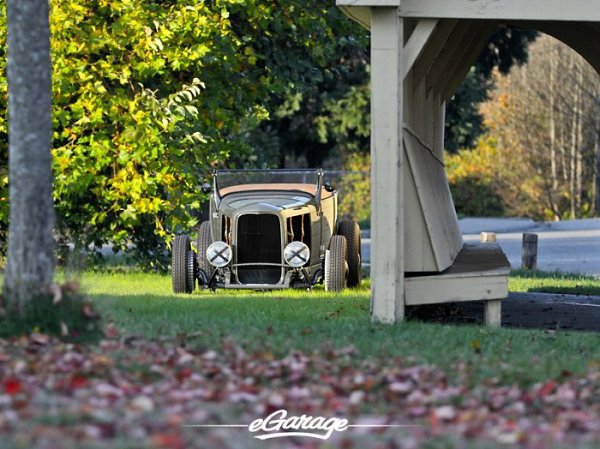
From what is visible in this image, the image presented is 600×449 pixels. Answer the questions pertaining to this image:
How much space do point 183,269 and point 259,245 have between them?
2.92 feet

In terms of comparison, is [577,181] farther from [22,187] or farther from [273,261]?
[22,187]

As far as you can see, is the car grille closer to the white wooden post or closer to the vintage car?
the vintage car

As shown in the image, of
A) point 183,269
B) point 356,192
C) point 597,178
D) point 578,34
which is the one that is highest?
point 578,34

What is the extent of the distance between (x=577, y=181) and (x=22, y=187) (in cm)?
3120

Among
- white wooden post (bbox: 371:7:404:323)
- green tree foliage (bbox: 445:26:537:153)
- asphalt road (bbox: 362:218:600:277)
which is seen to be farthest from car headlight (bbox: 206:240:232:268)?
green tree foliage (bbox: 445:26:537:153)

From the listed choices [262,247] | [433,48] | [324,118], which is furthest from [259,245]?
[324,118]

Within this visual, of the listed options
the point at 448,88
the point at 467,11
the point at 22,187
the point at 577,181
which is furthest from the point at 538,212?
the point at 22,187

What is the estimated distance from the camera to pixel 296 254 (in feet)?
47.1

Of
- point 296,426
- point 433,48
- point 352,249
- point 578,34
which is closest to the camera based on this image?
point 296,426

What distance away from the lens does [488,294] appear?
1184 cm

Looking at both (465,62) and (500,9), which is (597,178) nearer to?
(465,62)

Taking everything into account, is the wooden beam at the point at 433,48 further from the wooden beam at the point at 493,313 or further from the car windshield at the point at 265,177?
the wooden beam at the point at 493,313

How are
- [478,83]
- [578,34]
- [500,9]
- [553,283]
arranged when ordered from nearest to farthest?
[500,9] → [578,34] → [553,283] → [478,83]

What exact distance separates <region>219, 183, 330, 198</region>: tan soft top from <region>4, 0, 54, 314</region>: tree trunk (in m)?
5.85
